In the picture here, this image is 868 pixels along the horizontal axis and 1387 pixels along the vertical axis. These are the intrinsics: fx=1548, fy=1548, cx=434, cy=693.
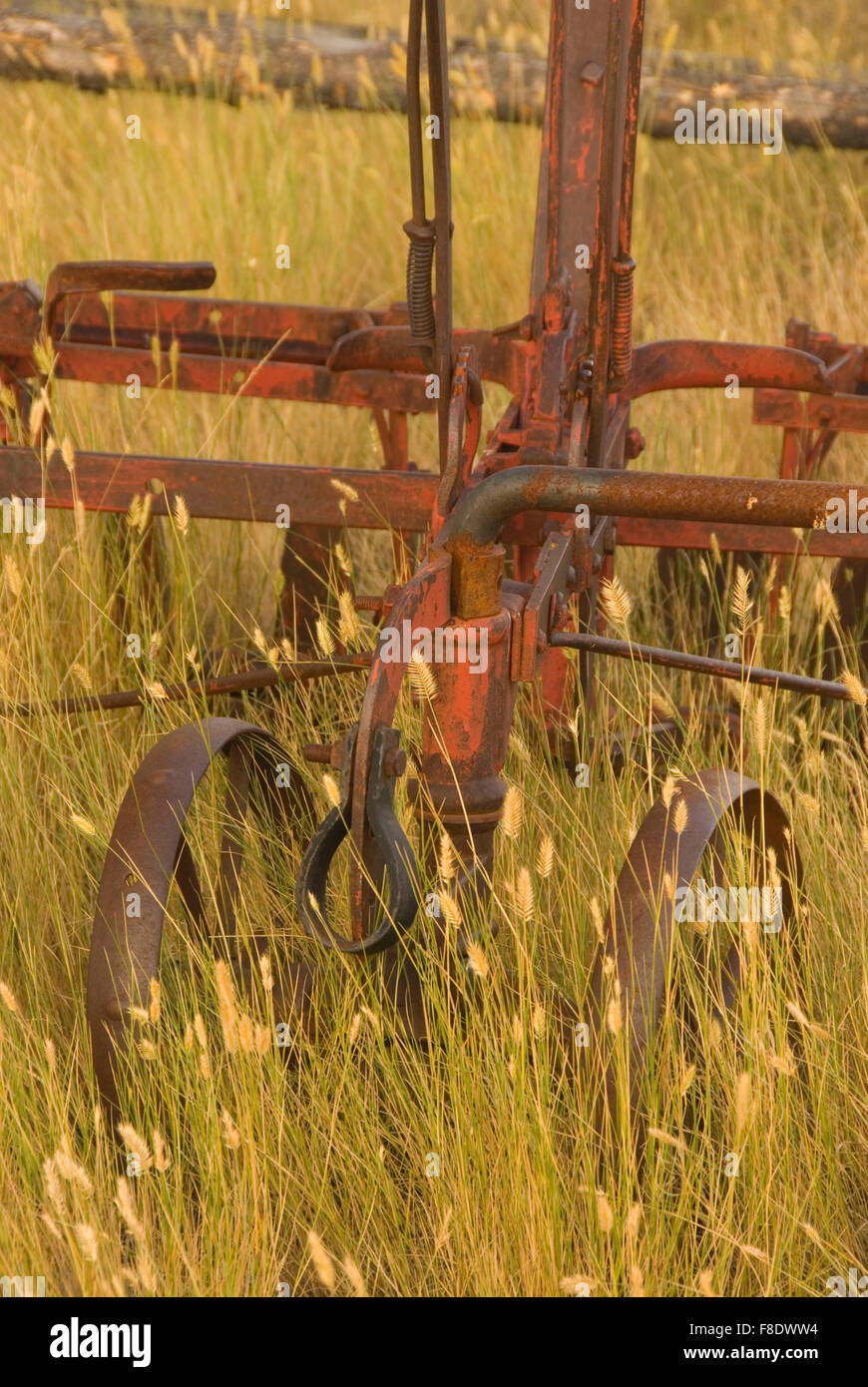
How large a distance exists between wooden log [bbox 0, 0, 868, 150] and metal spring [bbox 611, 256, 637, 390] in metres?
3.65

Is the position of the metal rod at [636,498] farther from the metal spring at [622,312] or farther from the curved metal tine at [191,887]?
the curved metal tine at [191,887]

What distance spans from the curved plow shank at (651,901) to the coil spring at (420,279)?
81 centimetres

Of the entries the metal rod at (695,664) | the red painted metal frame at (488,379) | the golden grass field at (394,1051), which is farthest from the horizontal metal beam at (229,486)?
the metal rod at (695,664)

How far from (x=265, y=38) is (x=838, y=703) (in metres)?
4.28

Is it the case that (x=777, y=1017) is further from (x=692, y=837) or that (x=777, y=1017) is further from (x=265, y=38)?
(x=265, y=38)

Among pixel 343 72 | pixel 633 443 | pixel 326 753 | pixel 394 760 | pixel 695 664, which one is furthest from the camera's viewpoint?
pixel 343 72

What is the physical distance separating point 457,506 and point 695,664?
0.51m

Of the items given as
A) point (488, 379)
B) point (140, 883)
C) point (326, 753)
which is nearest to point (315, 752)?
point (326, 753)

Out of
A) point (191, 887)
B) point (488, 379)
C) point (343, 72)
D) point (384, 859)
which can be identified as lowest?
point (191, 887)

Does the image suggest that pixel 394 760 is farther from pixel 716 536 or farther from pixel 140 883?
pixel 716 536

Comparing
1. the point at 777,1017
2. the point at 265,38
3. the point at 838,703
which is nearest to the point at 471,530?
the point at 777,1017

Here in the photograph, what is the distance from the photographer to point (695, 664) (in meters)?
2.46

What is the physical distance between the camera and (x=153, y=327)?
3.88 meters

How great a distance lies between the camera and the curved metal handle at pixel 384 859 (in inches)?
75.9
